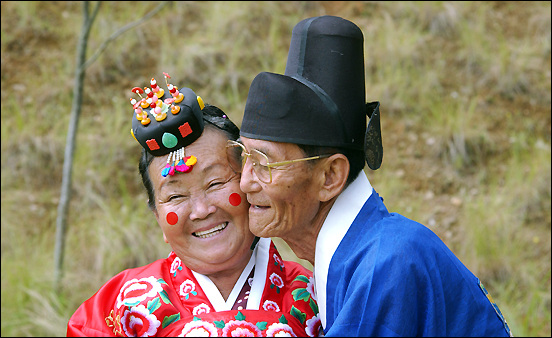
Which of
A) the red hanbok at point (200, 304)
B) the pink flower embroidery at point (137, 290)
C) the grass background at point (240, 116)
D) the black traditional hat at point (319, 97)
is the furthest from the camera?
the grass background at point (240, 116)

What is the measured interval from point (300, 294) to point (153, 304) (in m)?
0.63

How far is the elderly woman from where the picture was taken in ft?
A: 8.48

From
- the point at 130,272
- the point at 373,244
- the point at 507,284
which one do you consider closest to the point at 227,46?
the point at 507,284

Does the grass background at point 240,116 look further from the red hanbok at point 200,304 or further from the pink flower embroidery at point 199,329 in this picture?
the pink flower embroidery at point 199,329

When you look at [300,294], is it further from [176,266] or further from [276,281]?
[176,266]

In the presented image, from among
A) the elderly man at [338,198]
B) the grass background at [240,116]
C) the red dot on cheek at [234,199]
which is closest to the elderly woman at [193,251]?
the red dot on cheek at [234,199]

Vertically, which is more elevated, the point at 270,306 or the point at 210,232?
the point at 210,232

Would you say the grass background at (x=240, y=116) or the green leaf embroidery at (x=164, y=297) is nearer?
the green leaf embroidery at (x=164, y=297)

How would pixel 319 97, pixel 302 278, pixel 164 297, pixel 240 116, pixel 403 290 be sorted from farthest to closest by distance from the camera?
pixel 240 116 < pixel 302 278 < pixel 164 297 < pixel 319 97 < pixel 403 290

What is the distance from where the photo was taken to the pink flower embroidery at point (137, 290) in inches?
103

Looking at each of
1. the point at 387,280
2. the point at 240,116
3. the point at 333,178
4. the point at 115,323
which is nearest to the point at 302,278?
→ the point at 333,178

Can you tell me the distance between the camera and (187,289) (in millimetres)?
2756

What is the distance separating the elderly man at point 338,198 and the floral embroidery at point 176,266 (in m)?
0.51

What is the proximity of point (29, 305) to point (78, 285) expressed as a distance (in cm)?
40
